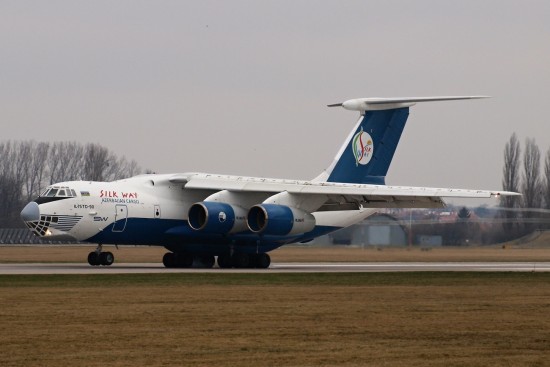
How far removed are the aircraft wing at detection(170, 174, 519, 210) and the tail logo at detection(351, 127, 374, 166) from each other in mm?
2350

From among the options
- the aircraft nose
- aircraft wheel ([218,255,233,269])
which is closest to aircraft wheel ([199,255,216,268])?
aircraft wheel ([218,255,233,269])

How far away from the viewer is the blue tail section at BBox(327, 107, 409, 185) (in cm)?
4006

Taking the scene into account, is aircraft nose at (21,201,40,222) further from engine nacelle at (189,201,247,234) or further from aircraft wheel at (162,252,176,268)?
aircraft wheel at (162,252,176,268)

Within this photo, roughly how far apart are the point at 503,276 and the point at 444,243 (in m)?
31.3

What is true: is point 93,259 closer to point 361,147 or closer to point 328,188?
point 328,188

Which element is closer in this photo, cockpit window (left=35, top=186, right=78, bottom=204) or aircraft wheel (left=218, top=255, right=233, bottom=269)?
cockpit window (left=35, top=186, right=78, bottom=204)

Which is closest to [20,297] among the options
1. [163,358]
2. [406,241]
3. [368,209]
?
[163,358]

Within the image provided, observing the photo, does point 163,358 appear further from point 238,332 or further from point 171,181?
point 171,181

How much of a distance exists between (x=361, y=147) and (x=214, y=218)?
725 cm

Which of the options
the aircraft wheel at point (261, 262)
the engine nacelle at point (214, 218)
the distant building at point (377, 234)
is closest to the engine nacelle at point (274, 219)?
the engine nacelle at point (214, 218)

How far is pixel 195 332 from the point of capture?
15.2 metres

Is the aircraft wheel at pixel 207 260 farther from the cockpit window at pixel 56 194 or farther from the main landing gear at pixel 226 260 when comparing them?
the cockpit window at pixel 56 194

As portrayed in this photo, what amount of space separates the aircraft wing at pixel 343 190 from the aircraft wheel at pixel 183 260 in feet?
7.40

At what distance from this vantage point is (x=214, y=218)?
35.5m
